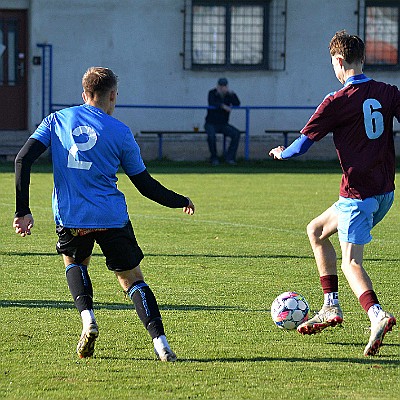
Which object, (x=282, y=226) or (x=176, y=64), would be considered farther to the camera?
(x=176, y=64)

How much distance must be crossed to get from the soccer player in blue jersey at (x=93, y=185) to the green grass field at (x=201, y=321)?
0.34 meters

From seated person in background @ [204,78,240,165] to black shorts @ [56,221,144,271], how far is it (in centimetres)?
1807

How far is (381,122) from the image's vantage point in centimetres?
640

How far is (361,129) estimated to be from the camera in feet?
21.0

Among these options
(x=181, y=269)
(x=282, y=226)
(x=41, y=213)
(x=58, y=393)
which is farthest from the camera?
(x=41, y=213)

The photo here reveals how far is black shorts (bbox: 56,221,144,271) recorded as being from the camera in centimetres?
615

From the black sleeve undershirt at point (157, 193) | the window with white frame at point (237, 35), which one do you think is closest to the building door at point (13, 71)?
the window with white frame at point (237, 35)

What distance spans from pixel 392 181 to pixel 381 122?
40cm

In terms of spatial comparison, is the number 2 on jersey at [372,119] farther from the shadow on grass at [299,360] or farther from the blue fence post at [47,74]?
the blue fence post at [47,74]

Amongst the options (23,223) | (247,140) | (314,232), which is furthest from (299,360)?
(247,140)

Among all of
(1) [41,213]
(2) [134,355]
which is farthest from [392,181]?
(1) [41,213]

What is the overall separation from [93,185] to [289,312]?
1.70 m

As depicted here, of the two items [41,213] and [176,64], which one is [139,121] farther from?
[41,213]

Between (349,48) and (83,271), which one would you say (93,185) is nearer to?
(83,271)
